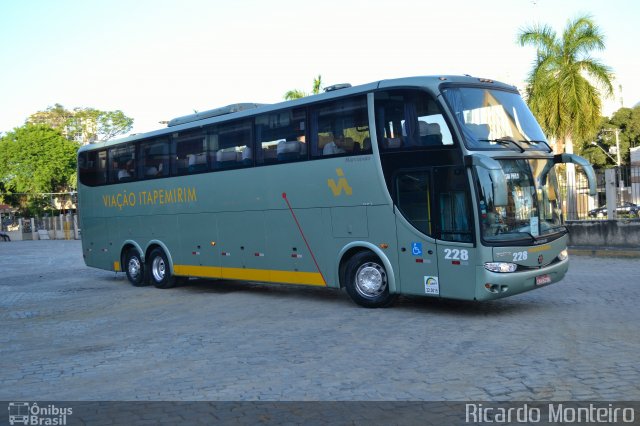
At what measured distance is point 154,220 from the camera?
1777 cm

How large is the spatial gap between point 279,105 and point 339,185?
2308 mm

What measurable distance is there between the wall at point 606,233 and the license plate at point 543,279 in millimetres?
10204

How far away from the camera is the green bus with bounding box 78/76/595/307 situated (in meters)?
10.9

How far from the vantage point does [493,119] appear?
11.4 metres

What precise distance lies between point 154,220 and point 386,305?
782 cm

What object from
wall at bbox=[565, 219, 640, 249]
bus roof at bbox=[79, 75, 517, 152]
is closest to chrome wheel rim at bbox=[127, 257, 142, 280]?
bus roof at bbox=[79, 75, 517, 152]

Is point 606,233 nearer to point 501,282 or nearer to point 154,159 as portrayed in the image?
point 501,282

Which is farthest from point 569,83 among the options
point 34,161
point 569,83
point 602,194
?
point 34,161

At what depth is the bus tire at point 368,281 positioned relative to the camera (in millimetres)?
12211

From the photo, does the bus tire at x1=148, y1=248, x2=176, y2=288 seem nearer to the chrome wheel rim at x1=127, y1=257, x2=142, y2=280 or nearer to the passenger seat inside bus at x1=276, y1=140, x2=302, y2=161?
the chrome wheel rim at x1=127, y1=257, x2=142, y2=280

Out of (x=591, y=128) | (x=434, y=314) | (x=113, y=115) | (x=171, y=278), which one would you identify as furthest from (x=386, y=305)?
(x=113, y=115)

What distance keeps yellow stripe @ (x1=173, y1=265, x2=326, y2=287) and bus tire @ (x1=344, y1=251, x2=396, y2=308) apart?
0.78 m

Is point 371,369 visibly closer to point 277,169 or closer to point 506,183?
point 506,183

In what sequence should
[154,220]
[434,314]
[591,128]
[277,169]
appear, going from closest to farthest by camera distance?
[434,314]
[277,169]
[154,220]
[591,128]
